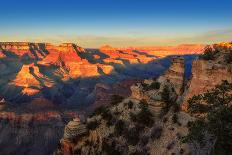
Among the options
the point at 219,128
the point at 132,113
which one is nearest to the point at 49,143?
the point at 132,113

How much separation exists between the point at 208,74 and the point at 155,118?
8875 mm

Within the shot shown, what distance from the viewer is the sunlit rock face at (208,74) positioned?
3881 centimetres

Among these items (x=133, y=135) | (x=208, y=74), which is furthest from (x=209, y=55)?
(x=133, y=135)

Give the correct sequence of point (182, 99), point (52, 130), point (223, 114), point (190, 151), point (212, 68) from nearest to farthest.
A: point (223, 114)
point (190, 151)
point (212, 68)
point (182, 99)
point (52, 130)

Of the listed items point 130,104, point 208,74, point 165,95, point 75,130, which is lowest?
point 75,130

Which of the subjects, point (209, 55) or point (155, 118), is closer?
point (209, 55)

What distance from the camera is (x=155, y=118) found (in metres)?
45.0

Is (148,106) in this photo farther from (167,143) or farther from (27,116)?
(27,116)

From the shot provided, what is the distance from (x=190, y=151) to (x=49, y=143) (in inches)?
4315

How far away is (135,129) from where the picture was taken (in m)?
45.6

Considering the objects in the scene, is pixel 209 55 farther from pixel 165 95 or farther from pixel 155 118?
pixel 155 118

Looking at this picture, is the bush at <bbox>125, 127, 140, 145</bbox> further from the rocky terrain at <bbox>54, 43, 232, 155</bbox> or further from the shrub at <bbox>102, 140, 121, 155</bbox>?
the shrub at <bbox>102, 140, 121, 155</bbox>

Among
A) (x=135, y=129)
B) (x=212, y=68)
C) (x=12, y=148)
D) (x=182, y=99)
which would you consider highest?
(x=212, y=68)

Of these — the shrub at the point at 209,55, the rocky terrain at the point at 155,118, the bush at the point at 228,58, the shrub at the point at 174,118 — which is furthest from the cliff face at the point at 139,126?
the bush at the point at 228,58
